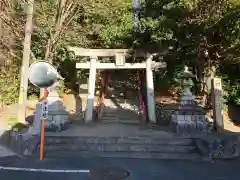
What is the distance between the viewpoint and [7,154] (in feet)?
34.2

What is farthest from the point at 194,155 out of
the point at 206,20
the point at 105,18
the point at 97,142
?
the point at 105,18

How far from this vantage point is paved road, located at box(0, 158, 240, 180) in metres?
8.09

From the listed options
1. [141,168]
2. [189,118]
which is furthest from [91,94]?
[141,168]

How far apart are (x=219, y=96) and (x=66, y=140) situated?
6.34 m

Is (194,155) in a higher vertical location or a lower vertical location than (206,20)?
lower

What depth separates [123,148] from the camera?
1054cm

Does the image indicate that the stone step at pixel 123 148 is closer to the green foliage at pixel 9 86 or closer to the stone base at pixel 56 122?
the stone base at pixel 56 122

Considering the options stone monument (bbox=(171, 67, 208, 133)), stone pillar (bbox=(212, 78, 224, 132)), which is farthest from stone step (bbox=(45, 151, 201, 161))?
stone pillar (bbox=(212, 78, 224, 132))

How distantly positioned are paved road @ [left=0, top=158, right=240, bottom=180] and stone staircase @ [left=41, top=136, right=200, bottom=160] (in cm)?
52

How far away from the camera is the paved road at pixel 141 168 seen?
26.6ft

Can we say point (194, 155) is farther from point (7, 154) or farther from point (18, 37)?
point (18, 37)

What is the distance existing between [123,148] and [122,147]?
48mm

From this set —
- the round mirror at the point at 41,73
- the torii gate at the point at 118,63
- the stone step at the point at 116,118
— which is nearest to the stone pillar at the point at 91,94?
the torii gate at the point at 118,63

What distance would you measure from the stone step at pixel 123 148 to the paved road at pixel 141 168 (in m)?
0.71
